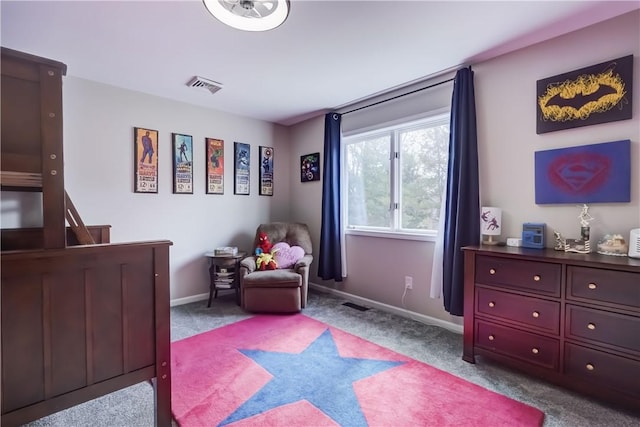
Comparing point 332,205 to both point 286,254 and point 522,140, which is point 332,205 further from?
point 522,140

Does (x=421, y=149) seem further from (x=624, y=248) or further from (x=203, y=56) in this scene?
(x=203, y=56)

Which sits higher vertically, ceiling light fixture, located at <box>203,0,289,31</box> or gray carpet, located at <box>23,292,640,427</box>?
ceiling light fixture, located at <box>203,0,289,31</box>

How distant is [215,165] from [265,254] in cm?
130

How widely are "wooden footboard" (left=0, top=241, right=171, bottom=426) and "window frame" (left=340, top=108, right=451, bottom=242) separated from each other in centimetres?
237

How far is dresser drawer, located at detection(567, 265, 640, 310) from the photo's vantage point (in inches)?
62.2

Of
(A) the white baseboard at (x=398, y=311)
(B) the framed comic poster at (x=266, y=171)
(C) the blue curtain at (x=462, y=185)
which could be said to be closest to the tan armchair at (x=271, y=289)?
(A) the white baseboard at (x=398, y=311)

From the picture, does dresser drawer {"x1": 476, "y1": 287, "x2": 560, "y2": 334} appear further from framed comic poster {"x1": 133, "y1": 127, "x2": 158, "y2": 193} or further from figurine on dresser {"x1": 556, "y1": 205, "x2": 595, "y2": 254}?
framed comic poster {"x1": 133, "y1": 127, "x2": 158, "y2": 193}

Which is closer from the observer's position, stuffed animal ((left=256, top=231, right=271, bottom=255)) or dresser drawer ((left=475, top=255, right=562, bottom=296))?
dresser drawer ((left=475, top=255, right=562, bottom=296))

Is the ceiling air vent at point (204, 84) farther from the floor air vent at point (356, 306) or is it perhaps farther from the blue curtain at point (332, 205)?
the floor air vent at point (356, 306)

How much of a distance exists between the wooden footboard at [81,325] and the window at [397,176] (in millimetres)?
2421

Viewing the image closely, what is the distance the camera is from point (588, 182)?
204 cm

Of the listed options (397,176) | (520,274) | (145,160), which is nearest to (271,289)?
(397,176)

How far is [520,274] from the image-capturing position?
6.48 feet

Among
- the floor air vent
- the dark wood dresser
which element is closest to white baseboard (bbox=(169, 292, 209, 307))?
the floor air vent
